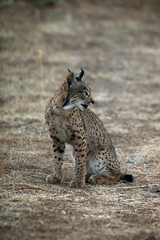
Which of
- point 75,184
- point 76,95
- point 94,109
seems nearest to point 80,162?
point 75,184

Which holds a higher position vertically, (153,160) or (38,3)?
(38,3)

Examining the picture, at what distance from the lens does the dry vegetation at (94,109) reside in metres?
5.38

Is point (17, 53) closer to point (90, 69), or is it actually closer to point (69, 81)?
point (90, 69)

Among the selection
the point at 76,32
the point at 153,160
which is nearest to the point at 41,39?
the point at 76,32

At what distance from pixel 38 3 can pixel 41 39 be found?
546cm

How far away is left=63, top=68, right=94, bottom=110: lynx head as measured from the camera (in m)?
6.72

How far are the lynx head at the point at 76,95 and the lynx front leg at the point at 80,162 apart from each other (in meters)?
0.41

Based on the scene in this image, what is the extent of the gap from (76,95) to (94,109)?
4381 millimetres

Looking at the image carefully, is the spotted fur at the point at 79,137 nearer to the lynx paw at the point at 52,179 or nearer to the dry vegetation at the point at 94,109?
the lynx paw at the point at 52,179

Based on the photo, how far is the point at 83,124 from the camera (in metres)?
6.93

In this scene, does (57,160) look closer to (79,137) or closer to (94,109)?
(79,137)

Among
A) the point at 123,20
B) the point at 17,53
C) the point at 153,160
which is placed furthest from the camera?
the point at 123,20

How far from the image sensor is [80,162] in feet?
22.2

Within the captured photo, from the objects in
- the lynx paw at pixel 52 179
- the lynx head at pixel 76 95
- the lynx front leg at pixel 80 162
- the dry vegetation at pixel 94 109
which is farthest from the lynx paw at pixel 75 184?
the lynx head at pixel 76 95
